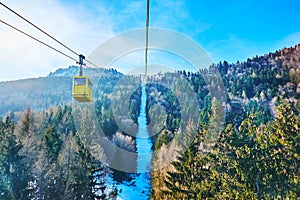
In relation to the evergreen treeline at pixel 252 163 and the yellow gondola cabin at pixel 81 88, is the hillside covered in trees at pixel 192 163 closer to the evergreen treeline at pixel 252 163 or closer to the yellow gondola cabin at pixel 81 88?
the evergreen treeline at pixel 252 163

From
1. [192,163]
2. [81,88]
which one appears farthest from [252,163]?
[81,88]

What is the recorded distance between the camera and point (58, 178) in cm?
2594

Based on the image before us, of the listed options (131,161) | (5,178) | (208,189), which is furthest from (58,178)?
(131,161)

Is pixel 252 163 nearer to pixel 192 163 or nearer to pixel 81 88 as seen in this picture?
pixel 192 163

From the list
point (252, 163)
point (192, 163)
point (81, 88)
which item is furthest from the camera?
point (192, 163)

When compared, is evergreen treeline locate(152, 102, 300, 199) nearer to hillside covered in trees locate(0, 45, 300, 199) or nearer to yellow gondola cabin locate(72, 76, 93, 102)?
hillside covered in trees locate(0, 45, 300, 199)

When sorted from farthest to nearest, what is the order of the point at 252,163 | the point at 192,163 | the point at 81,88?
the point at 192,163, the point at 252,163, the point at 81,88

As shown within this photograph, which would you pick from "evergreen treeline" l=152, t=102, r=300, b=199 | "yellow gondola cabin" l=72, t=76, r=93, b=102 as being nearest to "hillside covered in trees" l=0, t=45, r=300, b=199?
"evergreen treeline" l=152, t=102, r=300, b=199

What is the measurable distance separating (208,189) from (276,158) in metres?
5.04

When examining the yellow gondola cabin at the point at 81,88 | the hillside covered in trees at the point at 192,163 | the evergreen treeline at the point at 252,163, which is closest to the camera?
the yellow gondola cabin at the point at 81,88

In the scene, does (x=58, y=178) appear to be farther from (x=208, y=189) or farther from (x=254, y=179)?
(x=254, y=179)

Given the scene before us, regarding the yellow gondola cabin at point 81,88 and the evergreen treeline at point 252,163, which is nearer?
the yellow gondola cabin at point 81,88

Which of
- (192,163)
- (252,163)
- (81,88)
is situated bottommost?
(192,163)

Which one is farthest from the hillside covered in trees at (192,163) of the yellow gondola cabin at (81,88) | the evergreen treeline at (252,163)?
the yellow gondola cabin at (81,88)
